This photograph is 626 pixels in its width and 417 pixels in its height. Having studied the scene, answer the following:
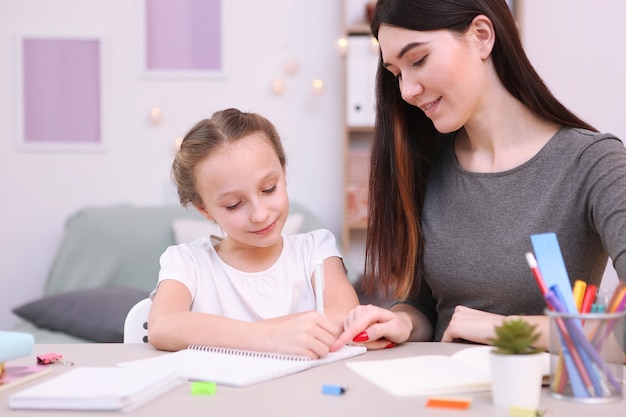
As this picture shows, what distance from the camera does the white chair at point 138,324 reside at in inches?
61.1

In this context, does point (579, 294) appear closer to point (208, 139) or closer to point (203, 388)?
point (203, 388)

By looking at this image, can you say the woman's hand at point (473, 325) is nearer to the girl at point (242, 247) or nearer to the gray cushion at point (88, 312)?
the girl at point (242, 247)

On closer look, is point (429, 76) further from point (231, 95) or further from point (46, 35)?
point (46, 35)

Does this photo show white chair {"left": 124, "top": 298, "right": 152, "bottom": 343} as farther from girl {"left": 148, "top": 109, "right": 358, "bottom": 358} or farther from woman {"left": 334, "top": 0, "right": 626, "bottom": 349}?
woman {"left": 334, "top": 0, "right": 626, "bottom": 349}

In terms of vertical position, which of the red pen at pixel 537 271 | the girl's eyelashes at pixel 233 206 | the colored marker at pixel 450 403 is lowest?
the colored marker at pixel 450 403

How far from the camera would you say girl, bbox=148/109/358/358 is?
1.53 m

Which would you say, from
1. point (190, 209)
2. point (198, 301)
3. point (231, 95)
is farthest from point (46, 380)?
point (231, 95)

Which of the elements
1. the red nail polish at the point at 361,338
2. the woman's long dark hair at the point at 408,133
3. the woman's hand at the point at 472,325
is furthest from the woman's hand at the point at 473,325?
the woman's long dark hair at the point at 408,133

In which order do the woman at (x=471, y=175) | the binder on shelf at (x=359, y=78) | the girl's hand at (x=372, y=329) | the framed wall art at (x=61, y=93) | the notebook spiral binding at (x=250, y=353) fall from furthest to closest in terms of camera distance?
the framed wall art at (x=61, y=93) → the binder on shelf at (x=359, y=78) → the woman at (x=471, y=175) → the girl's hand at (x=372, y=329) → the notebook spiral binding at (x=250, y=353)

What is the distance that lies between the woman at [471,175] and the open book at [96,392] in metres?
0.41

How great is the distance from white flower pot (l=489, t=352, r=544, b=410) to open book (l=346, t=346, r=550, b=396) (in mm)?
87

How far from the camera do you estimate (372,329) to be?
1.31 m

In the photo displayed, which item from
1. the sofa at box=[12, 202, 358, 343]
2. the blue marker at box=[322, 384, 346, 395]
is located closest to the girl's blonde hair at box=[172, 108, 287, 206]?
the blue marker at box=[322, 384, 346, 395]

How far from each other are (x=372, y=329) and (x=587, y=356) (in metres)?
0.42
